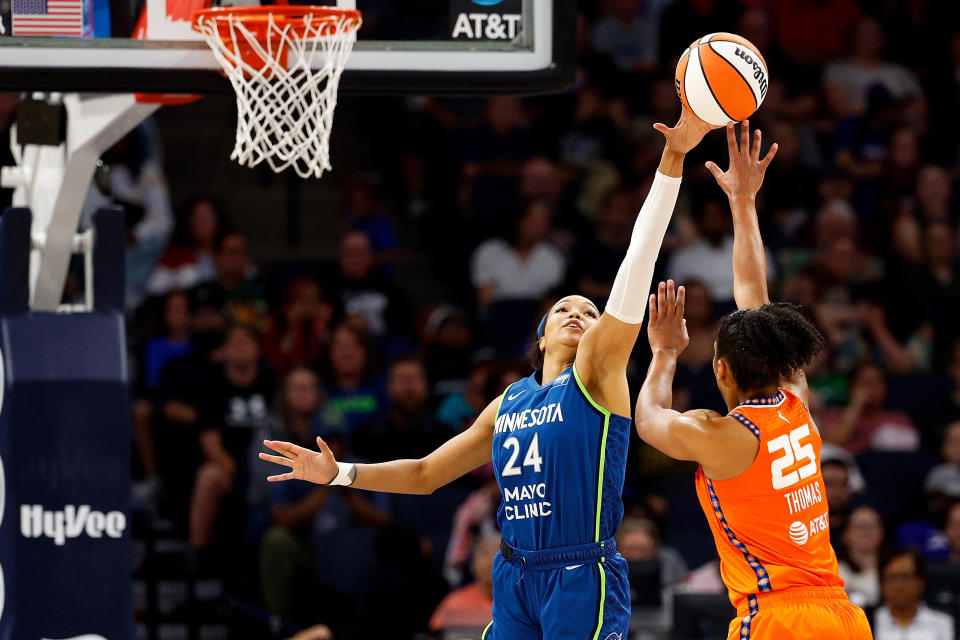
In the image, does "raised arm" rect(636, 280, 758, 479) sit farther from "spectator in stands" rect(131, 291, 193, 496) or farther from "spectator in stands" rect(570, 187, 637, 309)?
"spectator in stands" rect(570, 187, 637, 309)

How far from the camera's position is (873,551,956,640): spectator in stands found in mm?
8234

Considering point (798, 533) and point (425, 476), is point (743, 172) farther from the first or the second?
point (425, 476)

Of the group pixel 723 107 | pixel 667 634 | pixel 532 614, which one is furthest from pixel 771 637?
pixel 667 634

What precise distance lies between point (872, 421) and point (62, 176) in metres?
6.16

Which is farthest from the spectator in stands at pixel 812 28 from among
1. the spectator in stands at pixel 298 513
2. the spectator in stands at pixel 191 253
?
the spectator in stands at pixel 298 513

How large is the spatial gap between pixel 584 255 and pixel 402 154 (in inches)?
76.3

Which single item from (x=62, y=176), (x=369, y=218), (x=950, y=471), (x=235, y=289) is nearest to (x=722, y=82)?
(x=62, y=176)

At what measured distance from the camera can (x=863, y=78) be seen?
523 inches

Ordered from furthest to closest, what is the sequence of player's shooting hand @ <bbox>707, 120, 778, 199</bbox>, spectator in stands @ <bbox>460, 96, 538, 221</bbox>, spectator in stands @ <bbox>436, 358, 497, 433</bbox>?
spectator in stands @ <bbox>460, 96, 538, 221</bbox> < spectator in stands @ <bbox>436, 358, 497, 433</bbox> < player's shooting hand @ <bbox>707, 120, 778, 199</bbox>

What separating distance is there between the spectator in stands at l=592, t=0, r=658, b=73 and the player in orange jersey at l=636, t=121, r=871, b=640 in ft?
28.9

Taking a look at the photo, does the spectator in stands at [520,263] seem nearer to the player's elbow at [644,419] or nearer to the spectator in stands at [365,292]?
the spectator in stands at [365,292]

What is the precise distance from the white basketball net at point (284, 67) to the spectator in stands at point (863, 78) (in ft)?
26.7

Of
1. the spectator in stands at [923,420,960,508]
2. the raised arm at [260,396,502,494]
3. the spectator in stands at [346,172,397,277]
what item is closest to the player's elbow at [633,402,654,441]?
the raised arm at [260,396,502,494]

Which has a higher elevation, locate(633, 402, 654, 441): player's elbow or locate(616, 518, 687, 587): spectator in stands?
locate(633, 402, 654, 441): player's elbow
